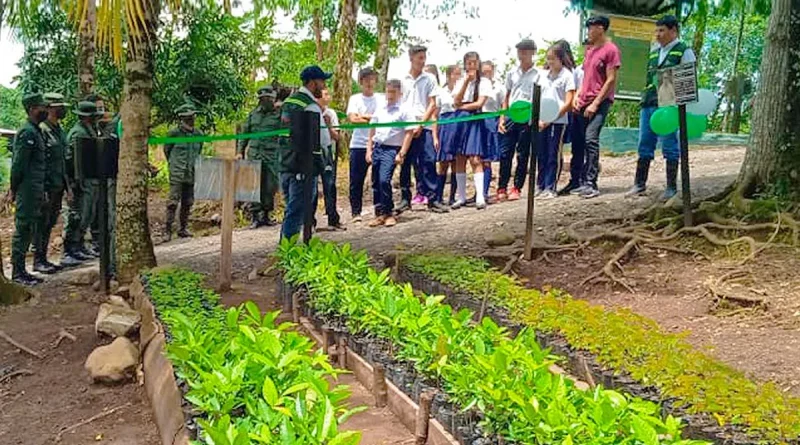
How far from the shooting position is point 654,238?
6141mm

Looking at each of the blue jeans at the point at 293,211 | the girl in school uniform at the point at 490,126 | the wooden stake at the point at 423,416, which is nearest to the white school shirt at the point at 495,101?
the girl in school uniform at the point at 490,126

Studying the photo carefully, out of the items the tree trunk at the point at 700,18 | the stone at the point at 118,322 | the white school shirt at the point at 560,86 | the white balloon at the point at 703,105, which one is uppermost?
the tree trunk at the point at 700,18

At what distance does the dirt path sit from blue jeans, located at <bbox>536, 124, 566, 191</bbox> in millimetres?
461

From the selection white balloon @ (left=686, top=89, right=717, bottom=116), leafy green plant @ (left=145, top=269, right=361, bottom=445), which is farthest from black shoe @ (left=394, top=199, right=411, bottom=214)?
leafy green plant @ (left=145, top=269, right=361, bottom=445)

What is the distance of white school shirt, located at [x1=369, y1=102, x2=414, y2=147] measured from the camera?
326 inches

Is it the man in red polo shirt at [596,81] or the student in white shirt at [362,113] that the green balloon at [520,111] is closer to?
the man in red polo shirt at [596,81]

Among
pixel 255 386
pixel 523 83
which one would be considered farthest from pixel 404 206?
pixel 255 386

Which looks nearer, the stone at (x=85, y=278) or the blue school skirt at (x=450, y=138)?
the stone at (x=85, y=278)

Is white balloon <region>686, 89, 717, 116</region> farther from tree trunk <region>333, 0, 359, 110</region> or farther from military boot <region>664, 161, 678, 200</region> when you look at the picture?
tree trunk <region>333, 0, 359, 110</region>

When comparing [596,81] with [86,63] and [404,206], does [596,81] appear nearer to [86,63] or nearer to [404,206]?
[404,206]

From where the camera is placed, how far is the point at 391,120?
8273 millimetres

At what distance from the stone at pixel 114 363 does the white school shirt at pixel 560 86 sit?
4890 millimetres

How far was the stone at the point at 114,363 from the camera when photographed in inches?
182

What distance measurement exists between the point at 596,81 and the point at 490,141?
140cm
